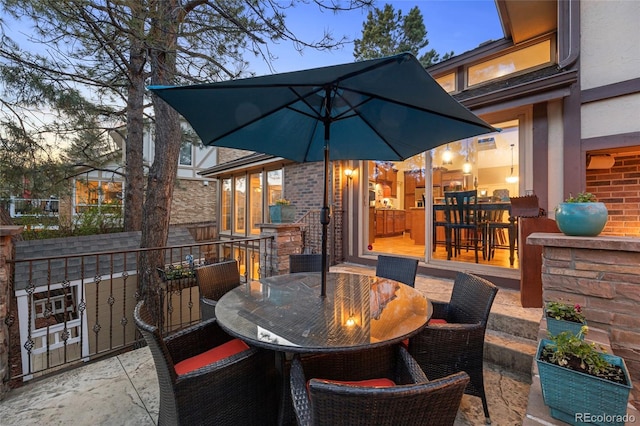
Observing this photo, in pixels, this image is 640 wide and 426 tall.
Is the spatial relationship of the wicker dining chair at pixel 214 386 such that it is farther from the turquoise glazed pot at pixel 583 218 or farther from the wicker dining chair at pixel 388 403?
the turquoise glazed pot at pixel 583 218

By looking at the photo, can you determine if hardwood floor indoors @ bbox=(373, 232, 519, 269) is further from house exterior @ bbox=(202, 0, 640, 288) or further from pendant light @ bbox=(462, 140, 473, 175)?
pendant light @ bbox=(462, 140, 473, 175)

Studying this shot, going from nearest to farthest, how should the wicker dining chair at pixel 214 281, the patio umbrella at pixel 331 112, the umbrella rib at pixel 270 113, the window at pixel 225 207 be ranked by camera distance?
1. the patio umbrella at pixel 331 112
2. the umbrella rib at pixel 270 113
3. the wicker dining chair at pixel 214 281
4. the window at pixel 225 207

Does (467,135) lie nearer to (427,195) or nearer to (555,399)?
(555,399)

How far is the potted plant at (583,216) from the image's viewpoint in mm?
2027

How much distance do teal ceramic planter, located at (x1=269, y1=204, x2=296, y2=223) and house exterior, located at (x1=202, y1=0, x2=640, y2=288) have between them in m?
→ 1.07

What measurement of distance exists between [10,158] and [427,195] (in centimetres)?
809

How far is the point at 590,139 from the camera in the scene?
339cm

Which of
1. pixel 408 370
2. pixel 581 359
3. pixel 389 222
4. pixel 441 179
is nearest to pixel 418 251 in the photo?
pixel 441 179

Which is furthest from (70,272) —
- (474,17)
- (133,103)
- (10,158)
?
(474,17)

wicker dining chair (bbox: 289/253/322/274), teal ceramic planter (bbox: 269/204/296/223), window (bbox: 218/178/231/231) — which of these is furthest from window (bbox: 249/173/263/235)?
wicker dining chair (bbox: 289/253/322/274)

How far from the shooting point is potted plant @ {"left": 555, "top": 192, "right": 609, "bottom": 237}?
203cm

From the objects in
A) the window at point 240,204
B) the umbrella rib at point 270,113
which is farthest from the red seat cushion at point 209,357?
the window at point 240,204

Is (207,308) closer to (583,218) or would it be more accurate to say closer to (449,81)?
(583,218)

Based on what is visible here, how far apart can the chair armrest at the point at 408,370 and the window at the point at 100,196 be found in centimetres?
1092
